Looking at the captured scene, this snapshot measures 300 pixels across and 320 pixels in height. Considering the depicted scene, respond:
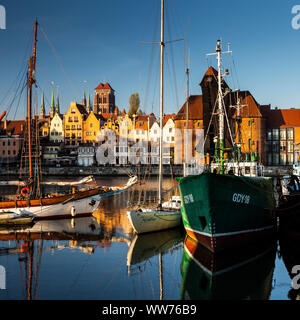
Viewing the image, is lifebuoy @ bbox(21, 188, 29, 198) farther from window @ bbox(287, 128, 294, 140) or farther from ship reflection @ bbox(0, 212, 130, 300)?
window @ bbox(287, 128, 294, 140)

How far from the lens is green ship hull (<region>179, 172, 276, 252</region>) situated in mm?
17000

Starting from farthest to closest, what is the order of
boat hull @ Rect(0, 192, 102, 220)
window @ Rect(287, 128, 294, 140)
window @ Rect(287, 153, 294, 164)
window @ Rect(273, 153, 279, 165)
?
window @ Rect(273, 153, 279, 165) → window @ Rect(287, 128, 294, 140) → window @ Rect(287, 153, 294, 164) → boat hull @ Rect(0, 192, 102, 220)

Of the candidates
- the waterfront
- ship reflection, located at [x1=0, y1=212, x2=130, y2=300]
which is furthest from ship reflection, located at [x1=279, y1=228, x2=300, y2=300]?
ship reflection, located at [x1=0, y1=212, x2=130, y2=300]

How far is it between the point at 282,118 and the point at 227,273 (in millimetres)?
84615

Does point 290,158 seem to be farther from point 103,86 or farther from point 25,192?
point 103,86

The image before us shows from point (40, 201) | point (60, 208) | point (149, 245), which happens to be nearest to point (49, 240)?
point (149, 245)

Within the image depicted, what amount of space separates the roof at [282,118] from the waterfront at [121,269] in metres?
76.3

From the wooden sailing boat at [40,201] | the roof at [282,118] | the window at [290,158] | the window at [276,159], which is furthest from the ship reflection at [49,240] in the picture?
the roof at [282,118]

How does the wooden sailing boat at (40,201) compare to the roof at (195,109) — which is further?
the roof at (195,109)

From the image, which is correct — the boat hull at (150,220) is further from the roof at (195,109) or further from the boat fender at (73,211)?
the roof at (195,109)

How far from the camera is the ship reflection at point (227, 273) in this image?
42.9 ft

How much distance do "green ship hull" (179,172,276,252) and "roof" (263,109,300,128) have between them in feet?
252

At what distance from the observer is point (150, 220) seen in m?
21.4

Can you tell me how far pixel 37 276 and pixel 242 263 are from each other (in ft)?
29.7
